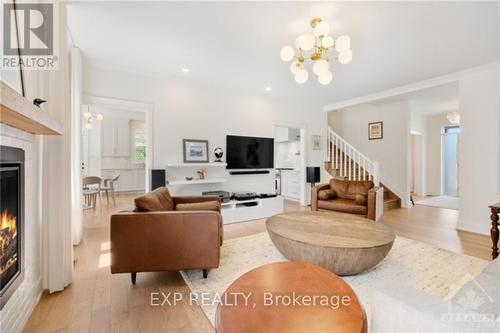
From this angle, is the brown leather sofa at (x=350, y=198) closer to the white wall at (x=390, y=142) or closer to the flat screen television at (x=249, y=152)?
the flat screen television at (x=249, y=152)

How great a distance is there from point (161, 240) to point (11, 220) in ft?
3.16

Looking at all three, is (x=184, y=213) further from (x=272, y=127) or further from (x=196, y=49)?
(x=272, y=127)

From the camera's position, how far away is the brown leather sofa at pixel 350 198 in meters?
3.66

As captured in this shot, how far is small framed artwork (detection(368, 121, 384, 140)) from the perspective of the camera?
6136mm

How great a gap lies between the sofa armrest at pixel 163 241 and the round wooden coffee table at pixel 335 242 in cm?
72

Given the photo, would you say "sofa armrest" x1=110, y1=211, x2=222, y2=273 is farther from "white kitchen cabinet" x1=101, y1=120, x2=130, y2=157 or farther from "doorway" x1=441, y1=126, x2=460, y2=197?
"doorway" x1=441, y1=126, x2=460, y2=197

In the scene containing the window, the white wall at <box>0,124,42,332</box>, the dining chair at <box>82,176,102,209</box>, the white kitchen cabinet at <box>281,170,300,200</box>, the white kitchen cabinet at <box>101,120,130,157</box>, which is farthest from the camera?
the window

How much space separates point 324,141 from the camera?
6.26m

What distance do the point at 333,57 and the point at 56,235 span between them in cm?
397

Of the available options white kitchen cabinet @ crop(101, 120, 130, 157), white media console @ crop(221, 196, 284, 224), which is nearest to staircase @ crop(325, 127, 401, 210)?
white media console @ crop(221, 196, 284, 224)

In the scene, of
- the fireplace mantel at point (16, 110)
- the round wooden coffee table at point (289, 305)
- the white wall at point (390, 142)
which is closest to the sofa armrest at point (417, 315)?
the round wooden coffee table at point (289, 305)

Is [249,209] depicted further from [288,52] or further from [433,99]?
[433,99]

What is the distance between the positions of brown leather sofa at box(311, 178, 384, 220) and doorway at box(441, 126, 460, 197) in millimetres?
4522

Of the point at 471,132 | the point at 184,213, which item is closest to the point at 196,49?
the point at 184,213
